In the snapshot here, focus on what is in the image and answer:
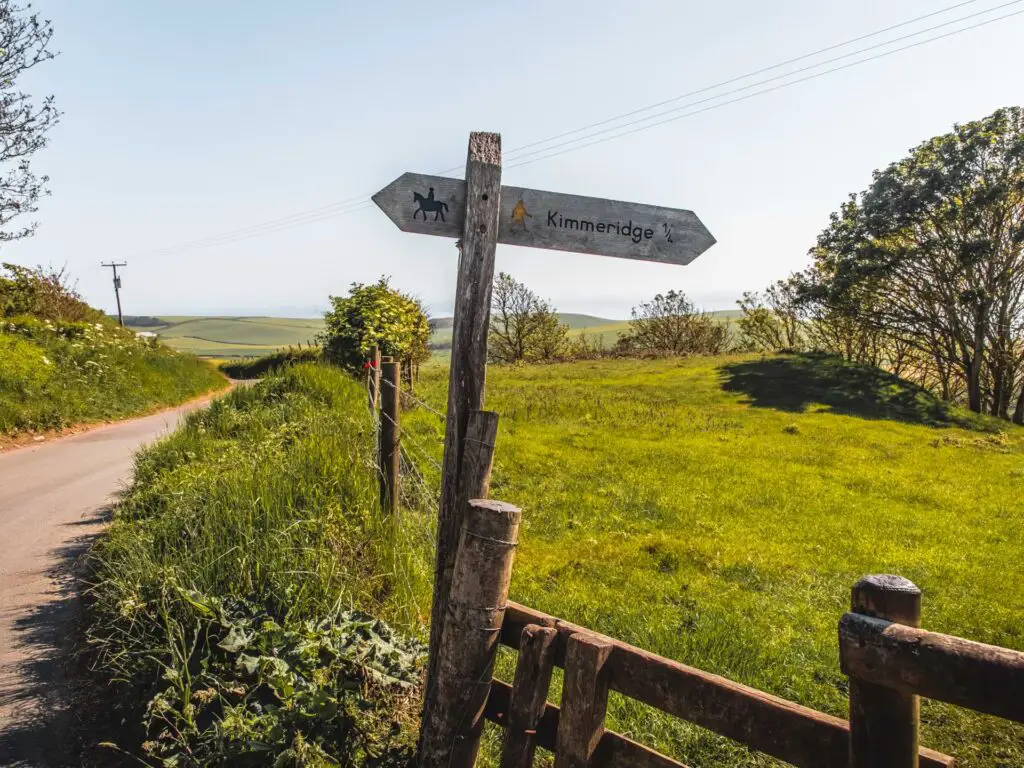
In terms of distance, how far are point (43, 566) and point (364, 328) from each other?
8.70 metres

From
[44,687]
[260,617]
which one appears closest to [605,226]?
[260,617]

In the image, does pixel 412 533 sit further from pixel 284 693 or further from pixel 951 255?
pixel 951 255

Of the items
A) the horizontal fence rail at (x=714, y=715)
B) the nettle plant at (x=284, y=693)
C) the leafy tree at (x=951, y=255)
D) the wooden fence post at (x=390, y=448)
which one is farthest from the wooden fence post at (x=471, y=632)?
the leafy tree at (x=951, y=255)

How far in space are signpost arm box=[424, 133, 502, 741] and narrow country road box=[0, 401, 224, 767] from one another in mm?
2575

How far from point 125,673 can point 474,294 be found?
324 cm

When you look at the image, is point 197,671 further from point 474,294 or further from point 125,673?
point 474,294

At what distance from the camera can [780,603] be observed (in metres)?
6.34

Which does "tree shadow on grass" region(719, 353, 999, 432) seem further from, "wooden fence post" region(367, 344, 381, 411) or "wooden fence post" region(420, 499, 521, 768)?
"wooden fence post" region(420, 499, 521, 768)

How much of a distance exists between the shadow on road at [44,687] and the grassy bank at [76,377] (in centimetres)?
792

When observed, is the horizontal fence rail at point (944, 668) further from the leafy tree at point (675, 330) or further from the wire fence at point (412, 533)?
the leafy tree at point (675, 330)

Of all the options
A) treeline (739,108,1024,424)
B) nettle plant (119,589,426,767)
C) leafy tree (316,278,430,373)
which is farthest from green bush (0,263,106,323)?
treeline (739,108,1024,424)

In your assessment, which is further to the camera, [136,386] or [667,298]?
[667,298]

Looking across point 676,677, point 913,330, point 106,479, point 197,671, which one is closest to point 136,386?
point 106,479

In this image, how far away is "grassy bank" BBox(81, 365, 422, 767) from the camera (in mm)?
3033
